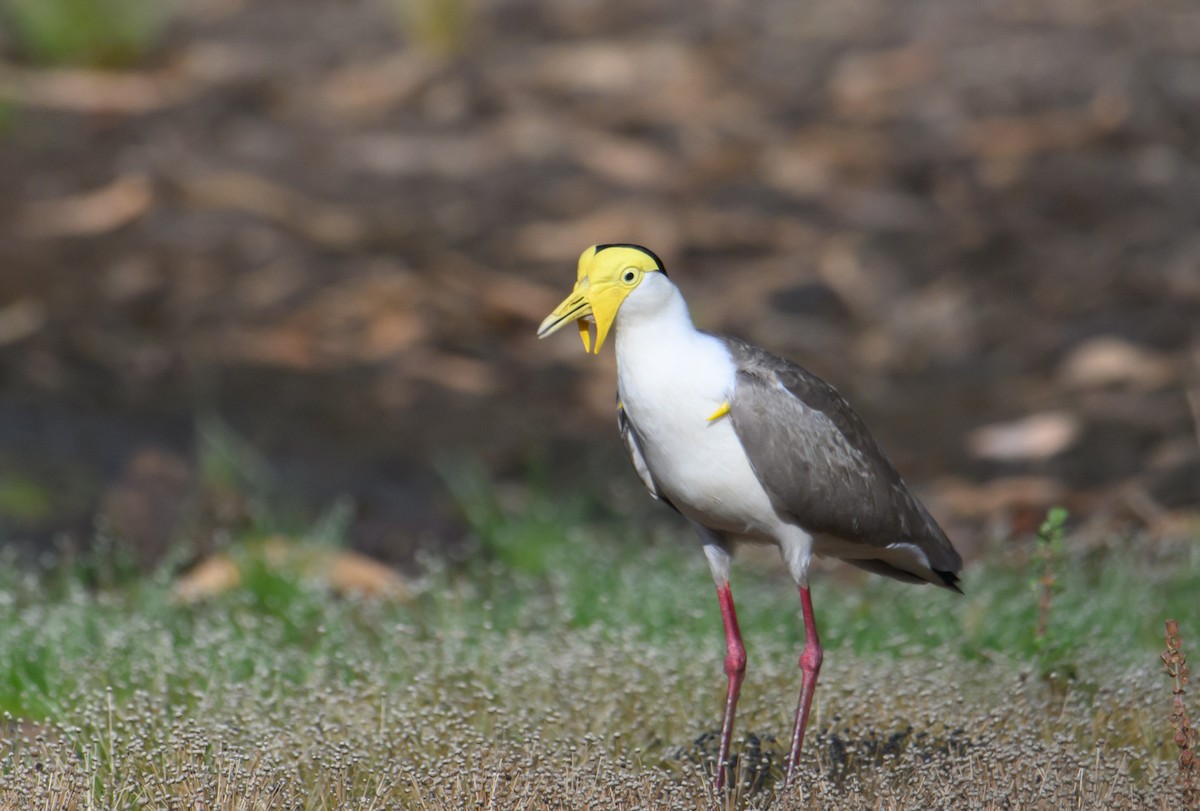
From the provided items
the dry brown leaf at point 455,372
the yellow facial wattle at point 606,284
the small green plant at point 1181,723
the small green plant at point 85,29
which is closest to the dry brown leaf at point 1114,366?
the dry brown leaf at point 455,372

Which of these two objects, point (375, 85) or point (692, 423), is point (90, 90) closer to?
point (375, 85)

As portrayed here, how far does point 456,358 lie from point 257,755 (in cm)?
429

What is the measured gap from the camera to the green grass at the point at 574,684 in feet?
12.0

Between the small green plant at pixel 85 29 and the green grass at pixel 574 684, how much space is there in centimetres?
494

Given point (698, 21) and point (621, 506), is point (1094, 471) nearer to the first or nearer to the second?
point (621, 506)

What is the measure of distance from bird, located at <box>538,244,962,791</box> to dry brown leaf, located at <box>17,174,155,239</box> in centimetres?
557

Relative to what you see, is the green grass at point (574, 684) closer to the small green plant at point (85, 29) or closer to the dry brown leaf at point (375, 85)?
the dry brown leaf at point (375, 85)

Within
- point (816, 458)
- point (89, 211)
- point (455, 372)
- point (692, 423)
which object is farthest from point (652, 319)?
point (89, 211)

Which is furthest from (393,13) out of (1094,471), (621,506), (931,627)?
(931,627)

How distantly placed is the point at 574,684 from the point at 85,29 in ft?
22.8

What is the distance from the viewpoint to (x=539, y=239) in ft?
28.8

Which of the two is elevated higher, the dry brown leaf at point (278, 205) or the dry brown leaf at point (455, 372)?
the dry brown leaf at point (278, 205)

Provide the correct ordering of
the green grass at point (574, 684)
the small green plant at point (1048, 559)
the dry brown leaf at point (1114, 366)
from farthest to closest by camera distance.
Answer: the dry brown leaf at point (1114, 366)
the small green plant at point (1048, 559)
the green grass at point (574, 684)

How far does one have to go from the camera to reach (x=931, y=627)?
512cm
